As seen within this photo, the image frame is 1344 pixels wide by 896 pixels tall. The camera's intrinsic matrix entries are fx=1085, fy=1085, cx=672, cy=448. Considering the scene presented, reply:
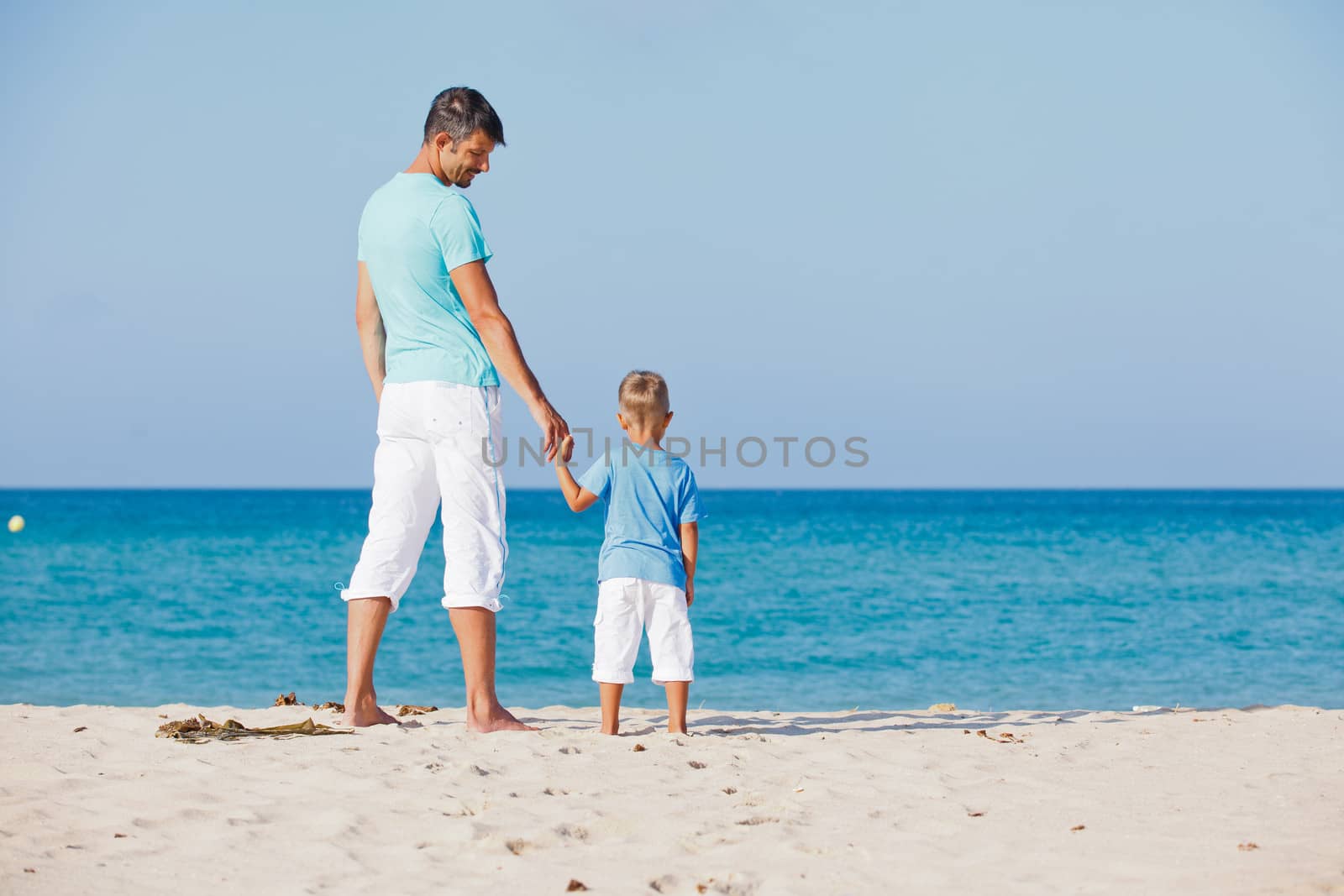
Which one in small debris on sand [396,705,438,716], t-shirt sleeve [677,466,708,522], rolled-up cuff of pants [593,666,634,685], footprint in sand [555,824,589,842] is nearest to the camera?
footprint in sand [555,824,589,842]

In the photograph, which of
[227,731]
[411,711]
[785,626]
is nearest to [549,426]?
[227,731]

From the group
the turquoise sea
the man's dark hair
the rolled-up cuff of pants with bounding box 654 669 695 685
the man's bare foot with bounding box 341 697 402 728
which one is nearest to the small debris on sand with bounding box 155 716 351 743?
the man's bare foot with bounding box 341 697 402 728

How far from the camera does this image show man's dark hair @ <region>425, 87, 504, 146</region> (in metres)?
4.11

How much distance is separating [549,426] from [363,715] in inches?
54.2

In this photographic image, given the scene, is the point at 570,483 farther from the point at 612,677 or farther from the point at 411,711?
the point at 411,711

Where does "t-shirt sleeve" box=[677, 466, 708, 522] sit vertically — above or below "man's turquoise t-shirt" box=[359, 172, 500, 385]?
below

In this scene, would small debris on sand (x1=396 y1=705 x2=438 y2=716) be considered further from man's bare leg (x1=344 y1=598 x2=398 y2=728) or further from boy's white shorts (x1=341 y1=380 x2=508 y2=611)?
boy's white shorts (x1=341 y1=380 x2=508 y2=611)

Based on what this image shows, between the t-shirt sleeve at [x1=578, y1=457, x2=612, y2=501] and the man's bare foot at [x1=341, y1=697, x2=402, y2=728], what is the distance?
3.88ft

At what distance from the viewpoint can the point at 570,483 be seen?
4.15 m

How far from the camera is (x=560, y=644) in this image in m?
11.3

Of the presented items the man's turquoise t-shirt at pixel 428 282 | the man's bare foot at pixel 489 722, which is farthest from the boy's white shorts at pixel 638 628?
the man's turquoise t-shirt at pixel 428 282

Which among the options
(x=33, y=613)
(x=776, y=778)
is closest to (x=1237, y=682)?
(x=776, y=778)

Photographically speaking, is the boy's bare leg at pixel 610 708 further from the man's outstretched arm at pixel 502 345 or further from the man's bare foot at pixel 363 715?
the man's outstretched arm at pixel 502 345

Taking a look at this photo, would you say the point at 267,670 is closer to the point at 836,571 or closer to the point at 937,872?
the point at 937,872
